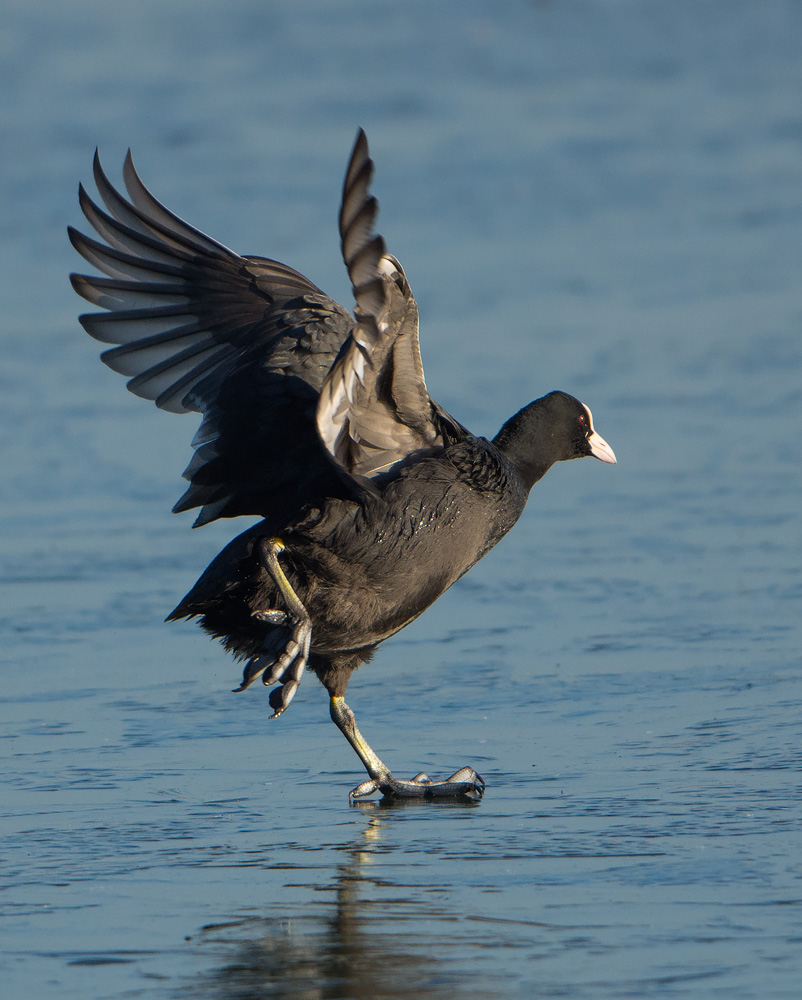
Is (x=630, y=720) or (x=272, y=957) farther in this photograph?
(x=630, y=720)

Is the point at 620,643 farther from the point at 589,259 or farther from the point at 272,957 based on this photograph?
the point at 589,259

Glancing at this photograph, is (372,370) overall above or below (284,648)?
above

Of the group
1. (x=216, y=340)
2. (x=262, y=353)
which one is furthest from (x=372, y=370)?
(x=216, y=340)

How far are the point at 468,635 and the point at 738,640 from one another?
1.02m

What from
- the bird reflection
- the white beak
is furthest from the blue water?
the white beak

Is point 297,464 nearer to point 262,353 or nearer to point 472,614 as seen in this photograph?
point 262,353

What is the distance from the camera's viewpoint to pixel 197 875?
161 inches

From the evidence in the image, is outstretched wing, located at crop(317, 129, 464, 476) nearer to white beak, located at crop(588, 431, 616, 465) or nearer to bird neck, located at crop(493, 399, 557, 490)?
bird neck, located at crop(493, 399, 557, 490)

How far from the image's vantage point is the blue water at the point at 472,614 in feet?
12.0

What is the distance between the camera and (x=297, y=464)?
5148mm

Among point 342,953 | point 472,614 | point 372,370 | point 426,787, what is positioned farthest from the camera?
point 472,614

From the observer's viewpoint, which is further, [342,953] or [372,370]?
[372,370]

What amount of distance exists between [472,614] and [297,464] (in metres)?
1.71

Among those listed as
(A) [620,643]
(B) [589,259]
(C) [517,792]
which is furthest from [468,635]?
(B) [589,259]
